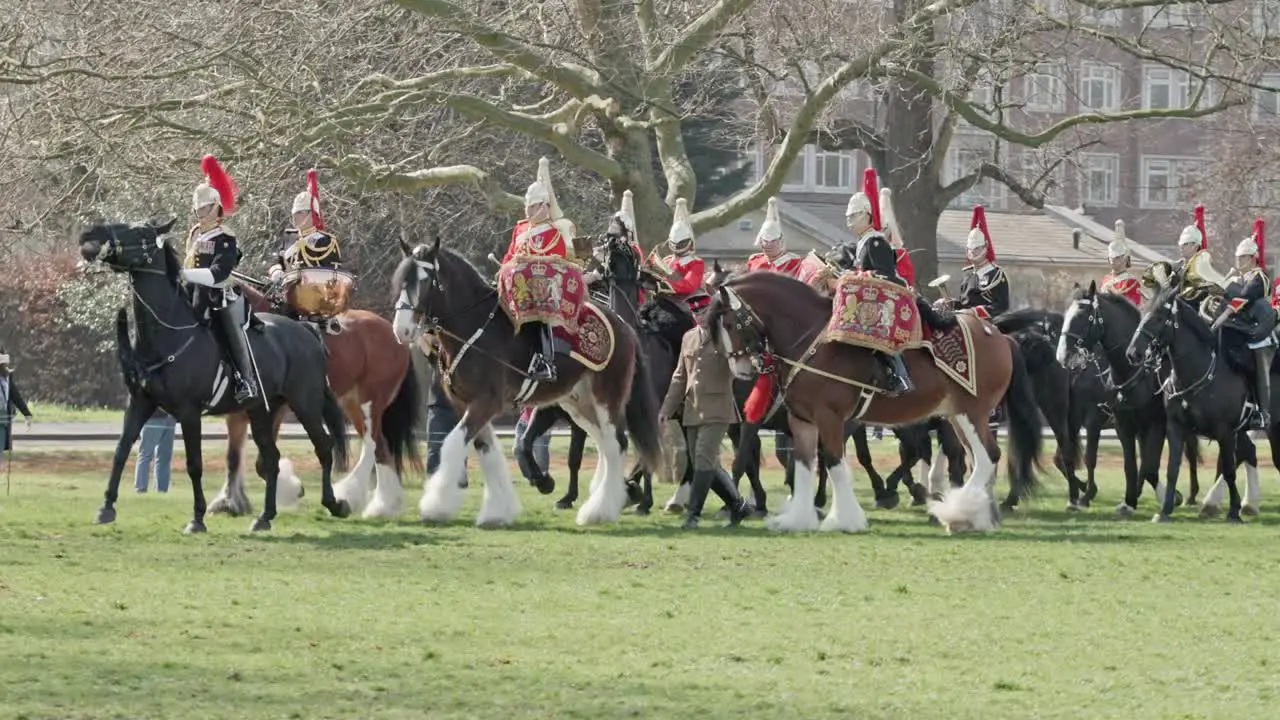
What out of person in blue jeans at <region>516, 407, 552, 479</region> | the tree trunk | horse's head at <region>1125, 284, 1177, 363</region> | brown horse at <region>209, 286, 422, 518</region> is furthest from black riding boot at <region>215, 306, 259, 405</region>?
the tree trunk

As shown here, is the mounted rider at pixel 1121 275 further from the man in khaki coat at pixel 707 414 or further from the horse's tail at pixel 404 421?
the horse's tail at pixel 404 421

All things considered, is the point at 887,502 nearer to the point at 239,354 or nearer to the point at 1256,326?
the point at 1256,326

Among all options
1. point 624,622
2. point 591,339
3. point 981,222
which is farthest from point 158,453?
point 624,622

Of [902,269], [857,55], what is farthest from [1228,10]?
[902,269]

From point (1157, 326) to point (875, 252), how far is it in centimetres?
381

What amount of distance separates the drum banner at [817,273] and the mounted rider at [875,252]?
2.67ft

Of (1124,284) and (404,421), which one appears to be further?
(1124,284)

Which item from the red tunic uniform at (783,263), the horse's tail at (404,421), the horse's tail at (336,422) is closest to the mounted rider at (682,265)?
the red tunic uniform at (783,263)

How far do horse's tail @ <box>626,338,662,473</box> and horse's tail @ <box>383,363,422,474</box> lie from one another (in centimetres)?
209

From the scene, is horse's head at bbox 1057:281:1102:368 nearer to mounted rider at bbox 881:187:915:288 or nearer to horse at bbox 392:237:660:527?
mounted rider at bbox 881:187:915:288

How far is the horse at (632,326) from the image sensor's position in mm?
21406

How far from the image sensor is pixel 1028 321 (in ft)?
73.8

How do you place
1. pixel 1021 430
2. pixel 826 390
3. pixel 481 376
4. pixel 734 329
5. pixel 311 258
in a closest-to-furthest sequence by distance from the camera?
pixel 734 329 < pixel 826 390 < pixel 481 376 < pixel 1021 430 < pixel 311 258

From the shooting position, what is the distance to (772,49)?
28.5 m
